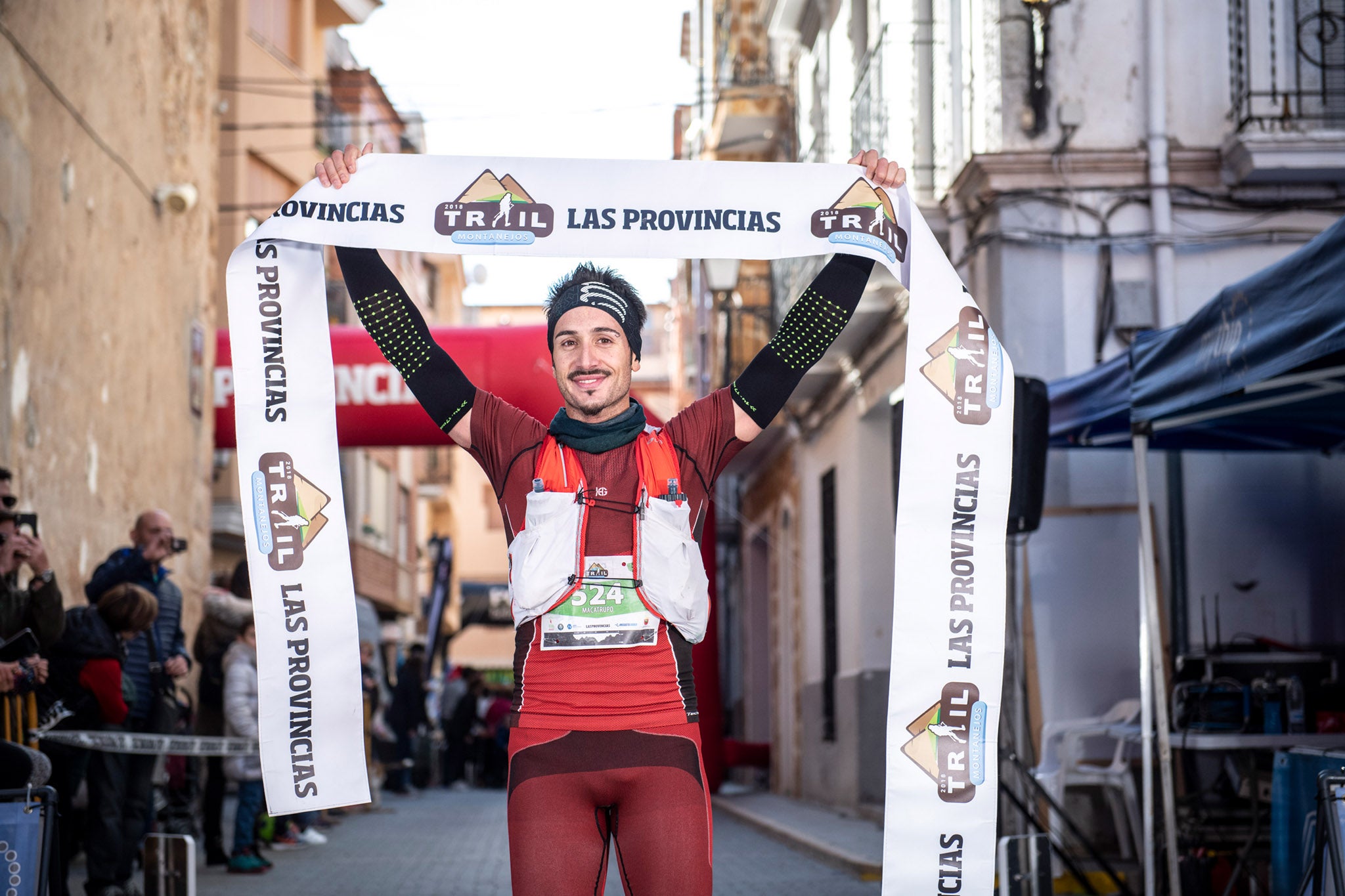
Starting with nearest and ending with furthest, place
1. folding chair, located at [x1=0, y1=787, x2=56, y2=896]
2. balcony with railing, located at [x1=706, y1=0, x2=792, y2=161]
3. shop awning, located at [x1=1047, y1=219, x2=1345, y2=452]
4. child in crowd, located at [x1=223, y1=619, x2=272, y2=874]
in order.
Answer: folding chair, located at [x1=0, y1=787, x2=56, y2=896] → shop awning, located at [x1=1047, y1=219, x2=1345, y2=452] → child in crowd, located at [x1=223, y1=619, x2=272, y2=874] → balcony with railing, located at [x1=706, y1=0, x2=792, y2=161]

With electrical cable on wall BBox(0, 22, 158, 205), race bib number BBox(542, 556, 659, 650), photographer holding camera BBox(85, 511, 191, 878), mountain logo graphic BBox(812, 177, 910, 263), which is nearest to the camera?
race bib number BBox(542, 556, 659, 650)

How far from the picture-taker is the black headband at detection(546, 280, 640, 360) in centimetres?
378

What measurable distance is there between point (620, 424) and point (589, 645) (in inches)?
20.9

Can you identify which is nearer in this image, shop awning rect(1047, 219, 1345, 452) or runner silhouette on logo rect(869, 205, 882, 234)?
runner silhouette on logo rect(869, 205, 882, 234)

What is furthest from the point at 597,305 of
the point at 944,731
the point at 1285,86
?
the point at 1285,86

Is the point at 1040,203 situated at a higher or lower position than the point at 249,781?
higher

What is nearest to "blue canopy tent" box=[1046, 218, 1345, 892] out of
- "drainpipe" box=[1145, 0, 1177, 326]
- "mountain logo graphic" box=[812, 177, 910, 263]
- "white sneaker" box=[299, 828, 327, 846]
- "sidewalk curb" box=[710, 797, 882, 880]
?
"drainpipe" box=[1145, 0, 1177, 326]

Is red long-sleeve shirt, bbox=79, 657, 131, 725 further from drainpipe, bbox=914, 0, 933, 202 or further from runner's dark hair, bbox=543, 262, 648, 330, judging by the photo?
Result: drainpipe, bbox=914, 0, 933, 202

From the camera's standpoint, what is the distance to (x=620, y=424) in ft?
12.1

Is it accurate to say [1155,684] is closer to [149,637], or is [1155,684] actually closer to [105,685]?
[105,685]

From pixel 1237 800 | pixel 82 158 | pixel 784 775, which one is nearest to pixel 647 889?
pixel 1237 800

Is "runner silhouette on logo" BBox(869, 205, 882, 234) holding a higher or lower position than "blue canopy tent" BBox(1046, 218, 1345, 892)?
higher

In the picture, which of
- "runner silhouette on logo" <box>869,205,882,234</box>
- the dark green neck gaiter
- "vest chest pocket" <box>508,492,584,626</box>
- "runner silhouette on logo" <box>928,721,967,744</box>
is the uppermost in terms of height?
"runner silhouette on logo" <box>869,205,882,234</box>

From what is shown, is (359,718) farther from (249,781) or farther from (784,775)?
(784,775)
